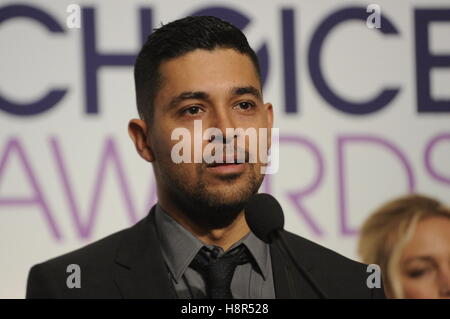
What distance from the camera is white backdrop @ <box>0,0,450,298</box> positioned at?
2670 mm

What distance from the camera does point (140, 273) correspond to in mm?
2031

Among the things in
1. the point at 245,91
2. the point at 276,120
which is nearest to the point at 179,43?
the point at 245,91

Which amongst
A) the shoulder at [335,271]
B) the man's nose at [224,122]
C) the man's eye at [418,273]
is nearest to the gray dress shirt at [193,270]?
the shoulder at [335,271]

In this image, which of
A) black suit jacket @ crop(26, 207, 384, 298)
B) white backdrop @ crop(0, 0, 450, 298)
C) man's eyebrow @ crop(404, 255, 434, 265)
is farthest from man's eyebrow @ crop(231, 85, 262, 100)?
man's eyebrow @ crop(404, 255, 434, 265)

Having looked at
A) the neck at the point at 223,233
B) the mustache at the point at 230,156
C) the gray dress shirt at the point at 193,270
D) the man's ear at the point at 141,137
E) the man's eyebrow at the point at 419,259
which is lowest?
the man's eyebrow at the point at 419,259

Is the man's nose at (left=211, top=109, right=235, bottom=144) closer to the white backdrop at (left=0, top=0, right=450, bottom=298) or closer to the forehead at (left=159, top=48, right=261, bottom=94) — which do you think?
the forehead at (left=159, top=48, right=261, bottom=94)

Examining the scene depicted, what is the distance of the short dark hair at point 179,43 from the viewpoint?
6.93 ft

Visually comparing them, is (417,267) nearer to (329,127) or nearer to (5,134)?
(329,127)

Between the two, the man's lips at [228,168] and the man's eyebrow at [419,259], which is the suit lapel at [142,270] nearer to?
the man's lips at [228,168]

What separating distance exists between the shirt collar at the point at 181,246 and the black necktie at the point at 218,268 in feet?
0.06

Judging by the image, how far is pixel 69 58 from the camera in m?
2.74

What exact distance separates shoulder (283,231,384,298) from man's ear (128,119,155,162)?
528mm

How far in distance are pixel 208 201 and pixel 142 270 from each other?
0.88 ft

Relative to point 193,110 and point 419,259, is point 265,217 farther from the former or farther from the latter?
point 419,259
